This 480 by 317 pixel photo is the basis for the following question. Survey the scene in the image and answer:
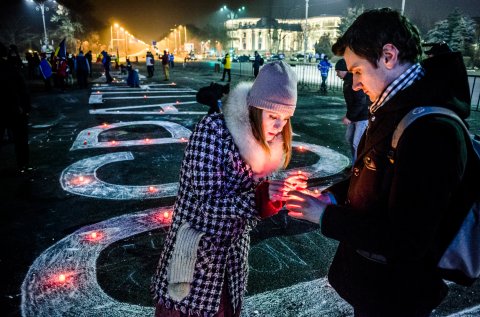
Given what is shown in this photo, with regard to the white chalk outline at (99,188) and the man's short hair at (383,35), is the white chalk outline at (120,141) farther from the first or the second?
the man's short hair at (383,35)

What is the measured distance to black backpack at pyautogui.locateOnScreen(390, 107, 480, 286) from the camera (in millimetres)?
1380

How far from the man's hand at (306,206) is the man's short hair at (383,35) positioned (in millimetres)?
704

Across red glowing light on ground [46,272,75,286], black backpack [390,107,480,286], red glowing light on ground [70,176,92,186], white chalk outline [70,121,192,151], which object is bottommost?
red glowing light on ground [46,272,75,286]

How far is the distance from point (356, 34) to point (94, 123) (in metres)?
11.1

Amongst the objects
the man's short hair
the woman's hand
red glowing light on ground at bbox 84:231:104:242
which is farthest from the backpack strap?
red glowing light on ground at bbox 84:231:104:242

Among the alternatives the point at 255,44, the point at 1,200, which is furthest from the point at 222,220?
the point at 255,44

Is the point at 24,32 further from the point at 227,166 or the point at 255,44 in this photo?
the point at 255,44

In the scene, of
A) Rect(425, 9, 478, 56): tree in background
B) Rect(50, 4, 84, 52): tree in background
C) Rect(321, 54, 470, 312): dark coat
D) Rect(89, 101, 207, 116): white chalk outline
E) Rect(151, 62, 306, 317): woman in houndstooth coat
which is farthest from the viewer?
Rect(50, 4, 84, 52): tree in background

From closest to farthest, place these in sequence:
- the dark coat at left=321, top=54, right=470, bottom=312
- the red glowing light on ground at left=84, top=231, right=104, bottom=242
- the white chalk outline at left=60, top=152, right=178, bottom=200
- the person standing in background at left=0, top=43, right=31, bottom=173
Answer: the dark coat at left=321, top=54, right=470, bottom=312, the red glowing light on ground at left=84, top=231, right=104, bottom=242, the white chalk outline at left=60, top=152, right=178, bottom=200, the person standing in background at left=0, top=43, right=31, bottom=173

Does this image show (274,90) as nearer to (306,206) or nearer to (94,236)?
(306,206)

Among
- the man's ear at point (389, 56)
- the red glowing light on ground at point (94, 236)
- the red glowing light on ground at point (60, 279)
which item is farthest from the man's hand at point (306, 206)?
the red glowing light on ground at point (94, 236)

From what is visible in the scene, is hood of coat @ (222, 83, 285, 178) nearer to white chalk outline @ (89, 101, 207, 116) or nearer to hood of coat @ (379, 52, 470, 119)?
hood of coat @ (379, 52, 470, 119)

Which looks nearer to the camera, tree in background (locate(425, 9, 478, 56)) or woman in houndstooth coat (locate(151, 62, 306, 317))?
woman in houndstooth coat (locate(151, 62, 306, 317))

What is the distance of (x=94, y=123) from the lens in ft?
37.2
